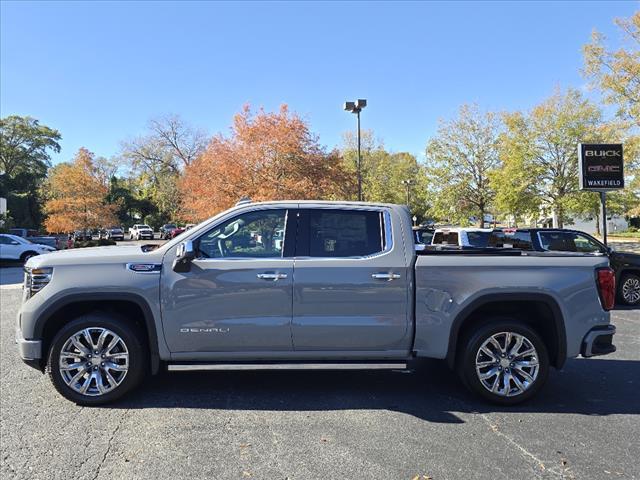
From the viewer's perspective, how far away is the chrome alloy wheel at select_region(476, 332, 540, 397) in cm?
475

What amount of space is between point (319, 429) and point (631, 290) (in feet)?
30.0

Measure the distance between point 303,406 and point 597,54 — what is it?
21.0 meters

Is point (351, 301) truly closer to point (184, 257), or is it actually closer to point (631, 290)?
point (184, 257)

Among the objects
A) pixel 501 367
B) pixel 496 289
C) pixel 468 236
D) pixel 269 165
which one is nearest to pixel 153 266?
pixel 496 289

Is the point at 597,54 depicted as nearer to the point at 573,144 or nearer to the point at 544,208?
the point at 573,144

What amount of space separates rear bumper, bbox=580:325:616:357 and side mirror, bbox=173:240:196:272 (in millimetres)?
3621

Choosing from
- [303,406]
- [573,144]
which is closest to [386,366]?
[303,406]

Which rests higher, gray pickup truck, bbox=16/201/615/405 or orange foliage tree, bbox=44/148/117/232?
orange foliage tree, bbox=44/148/117/232

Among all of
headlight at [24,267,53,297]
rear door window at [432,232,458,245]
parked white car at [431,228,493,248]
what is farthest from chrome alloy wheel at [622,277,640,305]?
headlight at [24,267,53,297]

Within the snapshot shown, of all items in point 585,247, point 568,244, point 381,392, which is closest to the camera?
point 381,392

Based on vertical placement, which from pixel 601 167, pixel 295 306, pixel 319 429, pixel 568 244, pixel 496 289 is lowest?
pixel 319 429

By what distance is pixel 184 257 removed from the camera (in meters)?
4.52

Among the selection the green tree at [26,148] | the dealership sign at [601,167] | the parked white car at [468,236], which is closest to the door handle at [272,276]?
the parked white car at [468,236]

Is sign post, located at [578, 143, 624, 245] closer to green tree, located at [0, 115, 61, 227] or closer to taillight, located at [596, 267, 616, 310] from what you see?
taillight, located at [596, 267, 616, 310]
